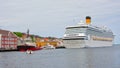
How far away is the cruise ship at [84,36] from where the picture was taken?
11244 centimetres

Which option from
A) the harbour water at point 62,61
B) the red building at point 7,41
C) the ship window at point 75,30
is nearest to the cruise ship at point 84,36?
the ship window at point 75,30

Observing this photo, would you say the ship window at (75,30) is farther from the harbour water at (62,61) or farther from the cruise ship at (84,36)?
the harbour water at (62,61)

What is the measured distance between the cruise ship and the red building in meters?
18.2

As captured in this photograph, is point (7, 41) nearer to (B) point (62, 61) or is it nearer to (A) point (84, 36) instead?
(A) point (84, 36)

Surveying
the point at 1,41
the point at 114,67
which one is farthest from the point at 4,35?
the point at 114,67

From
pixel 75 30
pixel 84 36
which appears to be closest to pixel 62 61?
pixel 84 36

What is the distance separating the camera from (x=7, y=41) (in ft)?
367

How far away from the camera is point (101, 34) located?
129 metres

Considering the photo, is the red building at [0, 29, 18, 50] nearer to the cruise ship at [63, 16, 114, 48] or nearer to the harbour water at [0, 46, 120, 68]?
the cruise ship at [63, 16, 114, 48]

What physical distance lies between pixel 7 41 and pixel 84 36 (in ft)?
88.3

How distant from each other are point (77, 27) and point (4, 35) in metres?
26.9

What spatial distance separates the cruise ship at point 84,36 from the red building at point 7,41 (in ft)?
59.6

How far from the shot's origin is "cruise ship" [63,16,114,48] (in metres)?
112

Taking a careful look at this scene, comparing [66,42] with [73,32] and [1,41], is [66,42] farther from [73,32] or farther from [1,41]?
[1,41]
